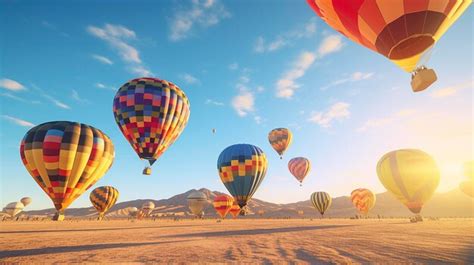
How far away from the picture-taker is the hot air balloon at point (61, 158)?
20.8 meters

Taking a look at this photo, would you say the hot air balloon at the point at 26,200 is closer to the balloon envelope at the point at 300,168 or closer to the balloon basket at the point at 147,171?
the balloon basket at the point at 147,171

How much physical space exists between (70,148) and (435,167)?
35280 millimetres

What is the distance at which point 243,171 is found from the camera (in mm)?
34656

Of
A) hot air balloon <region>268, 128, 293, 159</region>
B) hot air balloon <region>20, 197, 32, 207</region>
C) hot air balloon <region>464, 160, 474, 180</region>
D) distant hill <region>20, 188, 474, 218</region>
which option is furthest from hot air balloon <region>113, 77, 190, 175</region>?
hot air balloon <region>20, 197, 32, 207</region>

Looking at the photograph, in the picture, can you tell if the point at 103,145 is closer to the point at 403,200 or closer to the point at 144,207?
the point at 403,200

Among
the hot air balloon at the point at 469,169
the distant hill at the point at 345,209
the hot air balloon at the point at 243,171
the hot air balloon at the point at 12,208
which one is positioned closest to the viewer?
the hot air balloon at the point at 243,171

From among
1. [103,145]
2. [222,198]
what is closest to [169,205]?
[222,198]

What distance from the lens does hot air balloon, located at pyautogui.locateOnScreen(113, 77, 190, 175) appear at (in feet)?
89.5

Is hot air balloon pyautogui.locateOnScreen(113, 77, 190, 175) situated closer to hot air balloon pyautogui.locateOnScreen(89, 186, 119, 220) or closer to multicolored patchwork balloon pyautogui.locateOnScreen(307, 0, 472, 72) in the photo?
multicolored patchwork balloon pyautogui.locateOnScreen(307, 0, 472, 72)

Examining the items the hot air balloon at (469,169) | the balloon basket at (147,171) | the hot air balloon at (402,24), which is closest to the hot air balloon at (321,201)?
the hot air balloon at (469,169)

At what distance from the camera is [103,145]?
23547 millimetres

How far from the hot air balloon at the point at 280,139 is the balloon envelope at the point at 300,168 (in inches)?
297

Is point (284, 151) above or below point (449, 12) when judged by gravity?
above

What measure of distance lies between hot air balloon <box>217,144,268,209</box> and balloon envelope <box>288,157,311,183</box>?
72.9ft
